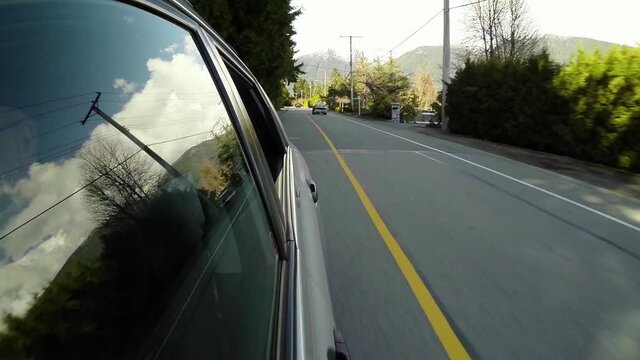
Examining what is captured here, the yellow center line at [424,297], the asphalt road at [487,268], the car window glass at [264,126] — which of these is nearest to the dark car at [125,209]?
the car window glass at [264,126]

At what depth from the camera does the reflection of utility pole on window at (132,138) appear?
104 centimetres

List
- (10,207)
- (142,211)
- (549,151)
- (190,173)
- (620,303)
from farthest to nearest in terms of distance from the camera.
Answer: (549,151), (620,303), (190,173), (142,211), (10,207)

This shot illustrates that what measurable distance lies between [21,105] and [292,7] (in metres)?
34.6

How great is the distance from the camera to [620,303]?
453 centimetres

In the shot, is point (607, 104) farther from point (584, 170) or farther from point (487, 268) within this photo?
point (487, 268)

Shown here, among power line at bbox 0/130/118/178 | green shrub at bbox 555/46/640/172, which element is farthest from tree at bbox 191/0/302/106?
power line at bbox 0/130/118/178

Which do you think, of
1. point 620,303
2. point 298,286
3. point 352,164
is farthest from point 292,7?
point 298,286

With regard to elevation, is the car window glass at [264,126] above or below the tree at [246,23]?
below

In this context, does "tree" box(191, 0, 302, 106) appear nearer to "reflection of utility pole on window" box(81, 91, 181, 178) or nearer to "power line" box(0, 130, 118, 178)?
"reflection of utility pole on window" box(81, 91, 181, 178)

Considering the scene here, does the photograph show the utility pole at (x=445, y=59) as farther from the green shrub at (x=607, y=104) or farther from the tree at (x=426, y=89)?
the tree at (x=426, y=89)

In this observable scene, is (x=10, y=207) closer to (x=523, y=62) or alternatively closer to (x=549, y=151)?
(x=549, y=151)

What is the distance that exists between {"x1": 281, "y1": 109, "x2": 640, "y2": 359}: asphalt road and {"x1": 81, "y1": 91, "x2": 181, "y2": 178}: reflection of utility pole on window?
2491mm

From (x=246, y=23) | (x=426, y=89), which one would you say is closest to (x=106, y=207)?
(x=246, y=23)

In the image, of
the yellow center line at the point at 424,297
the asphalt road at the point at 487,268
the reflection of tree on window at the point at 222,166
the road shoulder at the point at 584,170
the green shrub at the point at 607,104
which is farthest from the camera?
the green shrub at the point at 607,104
